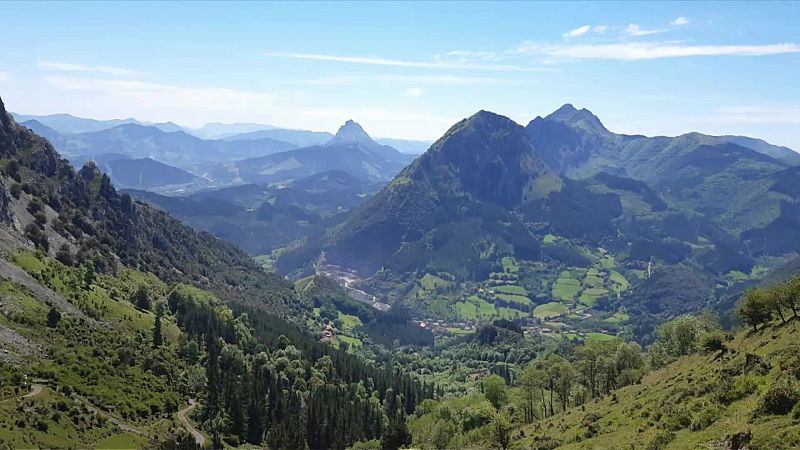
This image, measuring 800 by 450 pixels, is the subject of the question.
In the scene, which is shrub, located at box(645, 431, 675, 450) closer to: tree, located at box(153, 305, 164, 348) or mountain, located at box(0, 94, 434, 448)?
A: mountain, located at box(0, 94, 434, 448)

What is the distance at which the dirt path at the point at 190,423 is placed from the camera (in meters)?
127

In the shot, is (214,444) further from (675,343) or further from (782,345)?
(782,345)

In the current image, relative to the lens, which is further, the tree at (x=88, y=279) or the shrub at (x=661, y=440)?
the tree at (x=88, y=279)

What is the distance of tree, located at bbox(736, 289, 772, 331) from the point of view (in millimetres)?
81938

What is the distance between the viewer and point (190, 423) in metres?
135

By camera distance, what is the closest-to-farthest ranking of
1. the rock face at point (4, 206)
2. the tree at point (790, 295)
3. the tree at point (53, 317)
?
the tree at point (790, 295), the tree at point (53, 317), the rock face at point (4, 206)

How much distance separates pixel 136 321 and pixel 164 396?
1888 inches

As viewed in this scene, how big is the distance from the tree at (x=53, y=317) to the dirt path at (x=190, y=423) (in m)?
40.9

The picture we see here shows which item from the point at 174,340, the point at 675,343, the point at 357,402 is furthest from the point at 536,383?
the point at 174,340

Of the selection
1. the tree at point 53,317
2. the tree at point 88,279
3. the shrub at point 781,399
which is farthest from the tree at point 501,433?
the tree at point 88,279

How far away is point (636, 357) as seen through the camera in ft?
379

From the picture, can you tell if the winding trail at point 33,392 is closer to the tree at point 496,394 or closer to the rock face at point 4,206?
the tree at point 496,394

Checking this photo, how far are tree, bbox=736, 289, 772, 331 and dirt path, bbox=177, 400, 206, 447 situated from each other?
106 metres

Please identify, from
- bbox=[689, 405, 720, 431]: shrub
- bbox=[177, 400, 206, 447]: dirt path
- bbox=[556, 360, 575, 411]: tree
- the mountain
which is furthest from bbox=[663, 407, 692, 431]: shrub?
bbox=[177, 400, 206, 447]: dirt path
